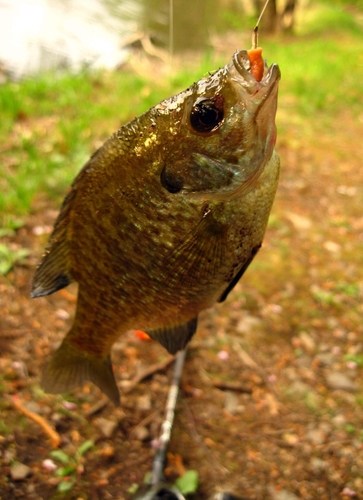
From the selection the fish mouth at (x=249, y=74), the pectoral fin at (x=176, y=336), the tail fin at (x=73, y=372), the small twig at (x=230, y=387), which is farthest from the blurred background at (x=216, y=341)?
the fish mouth at (x=249, y=74)

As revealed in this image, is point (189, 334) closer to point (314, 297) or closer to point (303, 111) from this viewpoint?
point (314, 297)

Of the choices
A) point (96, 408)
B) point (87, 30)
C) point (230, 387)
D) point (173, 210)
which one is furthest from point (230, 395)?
point (87, 30)

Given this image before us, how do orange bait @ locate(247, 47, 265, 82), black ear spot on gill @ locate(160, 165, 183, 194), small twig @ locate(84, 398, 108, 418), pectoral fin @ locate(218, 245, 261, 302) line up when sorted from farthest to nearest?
small twig @ locate(84, 398, 108, 418), pectoral fin @ locate(218, 245, 261, 302), black ear spot on gill @ locate(160, 165, 183, 194), orange bait @ locate(247, 47, 265, 82)

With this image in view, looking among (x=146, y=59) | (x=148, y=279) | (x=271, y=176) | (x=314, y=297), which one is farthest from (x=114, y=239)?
(x=146, y=59)

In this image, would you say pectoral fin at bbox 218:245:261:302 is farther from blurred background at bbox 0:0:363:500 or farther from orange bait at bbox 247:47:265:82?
blurred background at bbox 0:0:363:500

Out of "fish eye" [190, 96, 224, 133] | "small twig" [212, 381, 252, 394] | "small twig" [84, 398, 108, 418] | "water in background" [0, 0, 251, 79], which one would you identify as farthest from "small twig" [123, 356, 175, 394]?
"water in background" [0, 0, 251, 79]

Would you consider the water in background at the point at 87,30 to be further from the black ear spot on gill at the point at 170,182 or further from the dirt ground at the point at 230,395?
the black ear spot on gill at the point at 170,182

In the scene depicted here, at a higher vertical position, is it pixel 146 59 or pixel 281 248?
pixel 146 59
